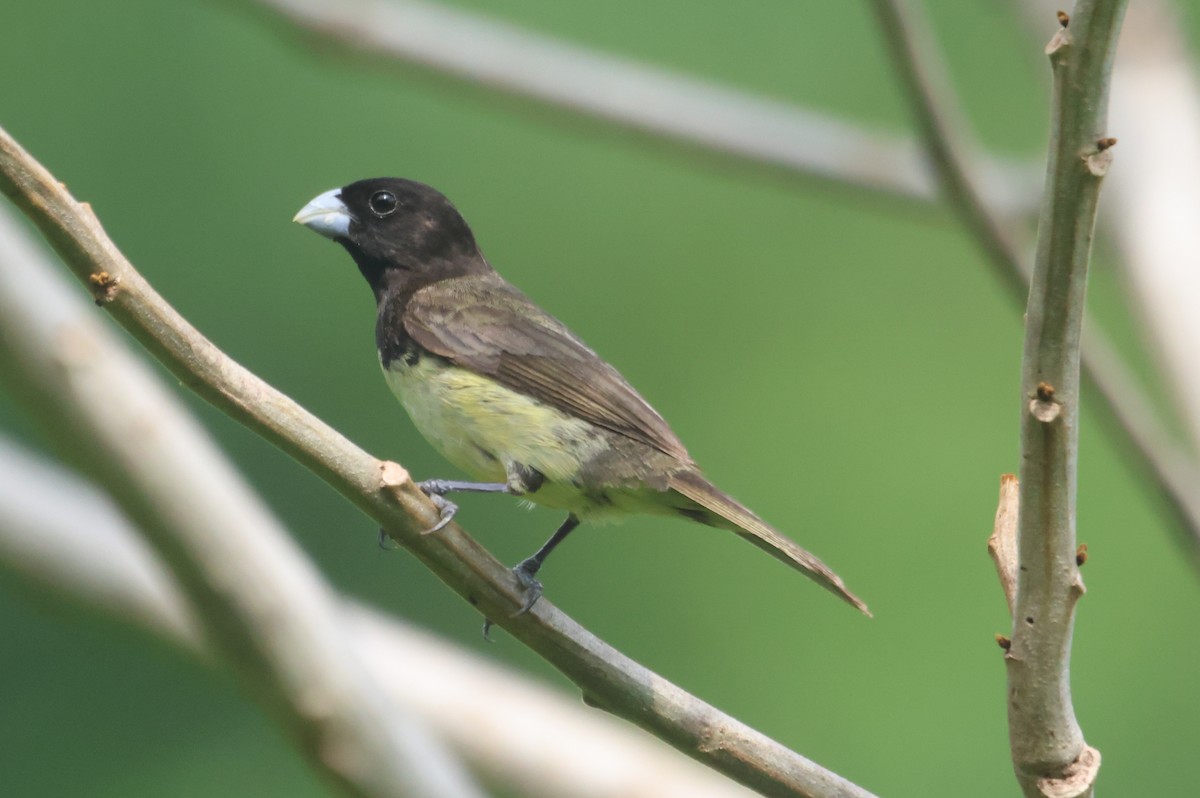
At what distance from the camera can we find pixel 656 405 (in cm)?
1103

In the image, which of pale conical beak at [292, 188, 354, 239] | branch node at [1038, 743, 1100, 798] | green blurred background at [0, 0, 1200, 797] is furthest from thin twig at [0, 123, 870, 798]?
green blurred background at [0, 0, 1200, 797]

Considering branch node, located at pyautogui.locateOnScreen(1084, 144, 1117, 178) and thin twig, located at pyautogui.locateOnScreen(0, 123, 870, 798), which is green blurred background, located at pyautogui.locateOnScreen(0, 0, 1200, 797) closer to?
thin twig, located at pyautogui.locateOnScreen(0, 123, 870, 798)

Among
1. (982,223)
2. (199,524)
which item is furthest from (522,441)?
(982,223)

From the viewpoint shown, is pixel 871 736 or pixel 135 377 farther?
pixel 871 736

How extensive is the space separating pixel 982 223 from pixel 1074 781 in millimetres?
2241

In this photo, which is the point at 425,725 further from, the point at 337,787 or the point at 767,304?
the point at 767,304

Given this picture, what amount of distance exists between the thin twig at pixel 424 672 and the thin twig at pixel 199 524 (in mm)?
870

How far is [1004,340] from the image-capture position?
1176 cm

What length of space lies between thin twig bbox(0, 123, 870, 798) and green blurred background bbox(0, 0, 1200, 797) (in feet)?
22.7

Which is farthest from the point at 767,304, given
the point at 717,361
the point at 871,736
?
the point at 871,736

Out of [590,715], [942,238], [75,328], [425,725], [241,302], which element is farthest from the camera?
[942,238]

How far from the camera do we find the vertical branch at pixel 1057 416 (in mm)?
2031

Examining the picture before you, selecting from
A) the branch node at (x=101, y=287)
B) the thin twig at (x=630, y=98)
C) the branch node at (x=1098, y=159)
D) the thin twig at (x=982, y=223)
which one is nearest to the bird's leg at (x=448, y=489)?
the branch node at (x=101, y=287)

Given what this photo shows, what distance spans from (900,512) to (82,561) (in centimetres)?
732
